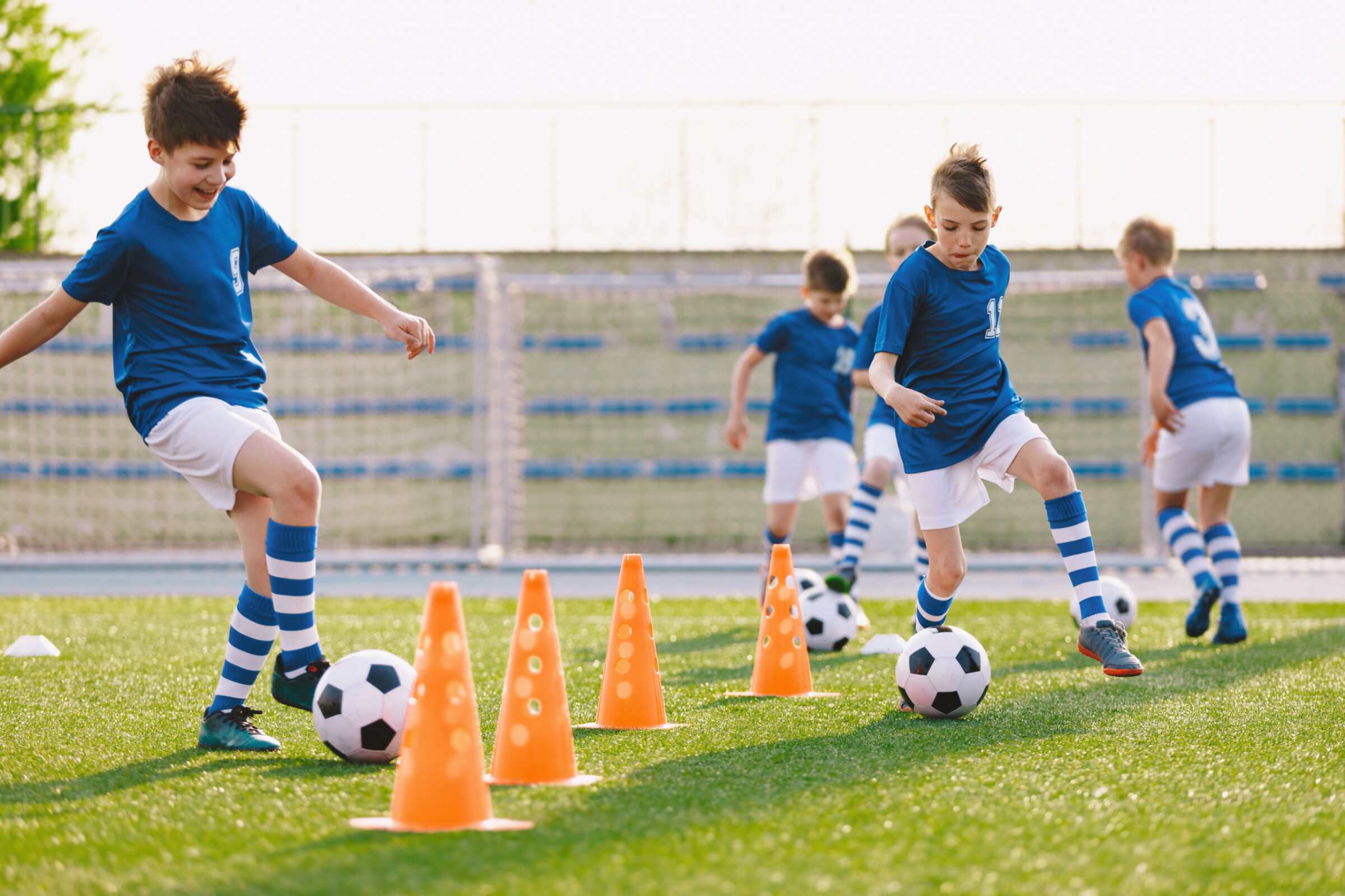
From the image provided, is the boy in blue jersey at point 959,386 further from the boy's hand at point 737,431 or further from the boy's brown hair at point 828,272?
the boy's hand at point 737,431

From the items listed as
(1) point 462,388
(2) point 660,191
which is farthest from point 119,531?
(2) point 660,191

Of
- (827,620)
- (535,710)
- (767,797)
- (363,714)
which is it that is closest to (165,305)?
(363,714)

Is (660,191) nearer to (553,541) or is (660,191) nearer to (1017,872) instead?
(553,541)

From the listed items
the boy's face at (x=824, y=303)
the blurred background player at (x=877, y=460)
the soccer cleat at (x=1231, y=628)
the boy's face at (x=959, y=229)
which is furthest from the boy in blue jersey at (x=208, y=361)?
the soccer cleat at (x=1231, y=628)

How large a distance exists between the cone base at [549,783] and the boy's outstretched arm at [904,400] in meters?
1.45

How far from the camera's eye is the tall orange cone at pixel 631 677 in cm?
353

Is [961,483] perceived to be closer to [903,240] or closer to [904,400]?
[904,400]

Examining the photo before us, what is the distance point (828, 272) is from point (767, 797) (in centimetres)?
429

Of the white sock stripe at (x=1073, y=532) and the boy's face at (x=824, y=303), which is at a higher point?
the boy's face at (x=824, y=303)

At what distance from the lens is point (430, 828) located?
2322mm

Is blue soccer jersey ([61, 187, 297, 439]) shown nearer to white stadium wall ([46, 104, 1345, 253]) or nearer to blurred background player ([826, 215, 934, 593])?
blurred background player ([826, 215, 934, 593])

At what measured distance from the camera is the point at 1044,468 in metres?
3.80

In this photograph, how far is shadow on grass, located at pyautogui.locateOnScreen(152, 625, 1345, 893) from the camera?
2.02 metres

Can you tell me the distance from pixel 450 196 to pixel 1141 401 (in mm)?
7131
